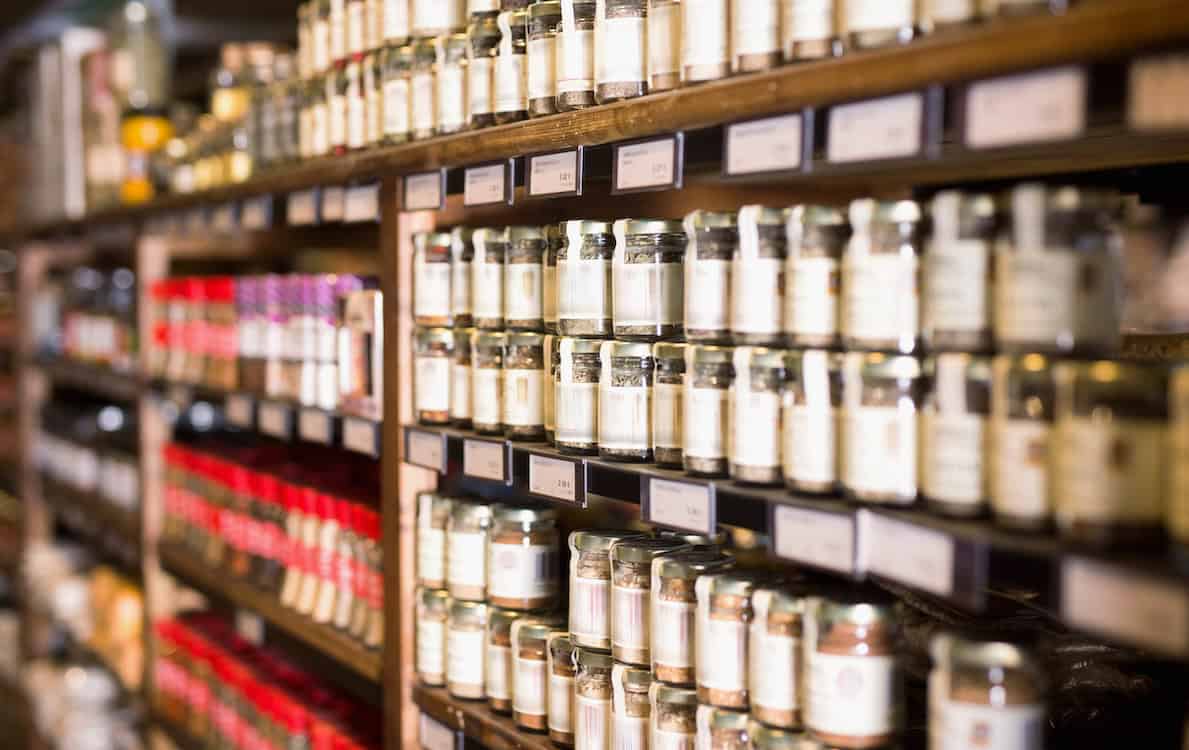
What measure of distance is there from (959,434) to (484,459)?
852 millimetres

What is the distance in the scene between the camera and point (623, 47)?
4.80ft

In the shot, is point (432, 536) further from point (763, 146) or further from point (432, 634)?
point (763, 146)

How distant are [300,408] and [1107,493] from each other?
1.78m

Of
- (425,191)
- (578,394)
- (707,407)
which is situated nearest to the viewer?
(707,407)

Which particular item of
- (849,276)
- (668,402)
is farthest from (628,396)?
(849,276)

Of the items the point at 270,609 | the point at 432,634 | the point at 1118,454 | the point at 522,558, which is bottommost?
the point at 270,609

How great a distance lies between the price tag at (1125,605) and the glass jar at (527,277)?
93cm

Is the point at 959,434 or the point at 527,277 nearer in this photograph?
the point at 959,434

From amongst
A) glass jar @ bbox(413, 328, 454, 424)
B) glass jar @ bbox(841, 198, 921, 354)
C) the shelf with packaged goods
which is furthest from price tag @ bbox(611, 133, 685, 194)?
the shelf with packaged goods

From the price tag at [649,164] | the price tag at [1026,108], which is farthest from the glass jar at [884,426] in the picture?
the price tag at [649,164]

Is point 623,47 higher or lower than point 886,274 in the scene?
higher

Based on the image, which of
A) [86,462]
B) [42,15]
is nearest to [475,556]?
[86,462]

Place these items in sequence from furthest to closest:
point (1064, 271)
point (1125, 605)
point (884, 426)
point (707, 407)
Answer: point (707, 407)
point (884, 426)
point (1064, 271)
point (1125, 605)

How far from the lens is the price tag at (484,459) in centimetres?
173
